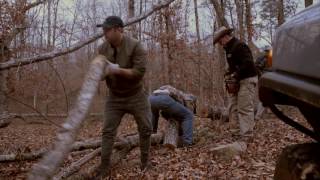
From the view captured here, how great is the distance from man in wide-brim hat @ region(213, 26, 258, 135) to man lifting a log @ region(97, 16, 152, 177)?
6.29ft

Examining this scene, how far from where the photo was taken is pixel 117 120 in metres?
6.36

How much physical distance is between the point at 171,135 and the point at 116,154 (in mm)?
1224

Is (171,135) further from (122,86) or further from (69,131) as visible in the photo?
(69,131)

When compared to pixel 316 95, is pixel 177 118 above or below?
below

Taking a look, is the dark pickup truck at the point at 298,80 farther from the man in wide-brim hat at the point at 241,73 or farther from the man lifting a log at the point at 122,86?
the man in wide-brim hat at the point at 241,73

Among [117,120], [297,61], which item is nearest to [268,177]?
[117,120]

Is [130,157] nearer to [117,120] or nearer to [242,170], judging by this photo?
[117,120]

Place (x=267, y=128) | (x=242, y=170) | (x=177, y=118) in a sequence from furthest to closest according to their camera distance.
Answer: (x=267, y=128) → (x=177, y=118) → (x=242, y=170)

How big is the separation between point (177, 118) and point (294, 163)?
221 inches

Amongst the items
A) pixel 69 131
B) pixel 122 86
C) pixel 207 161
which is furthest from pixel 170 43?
pixel 69 131

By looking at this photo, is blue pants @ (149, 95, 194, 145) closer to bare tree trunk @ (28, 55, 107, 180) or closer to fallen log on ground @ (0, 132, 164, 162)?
fallen log on ground @ (0, 132, 164, 162)

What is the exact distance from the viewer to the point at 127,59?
237 inches

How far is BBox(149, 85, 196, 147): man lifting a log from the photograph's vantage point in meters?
8.08

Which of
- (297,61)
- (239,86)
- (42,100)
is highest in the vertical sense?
(297,61)
